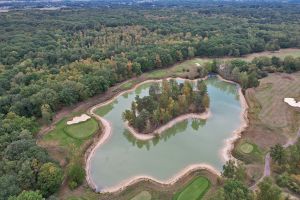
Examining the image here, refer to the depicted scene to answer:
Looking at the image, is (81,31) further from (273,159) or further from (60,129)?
(273,159)

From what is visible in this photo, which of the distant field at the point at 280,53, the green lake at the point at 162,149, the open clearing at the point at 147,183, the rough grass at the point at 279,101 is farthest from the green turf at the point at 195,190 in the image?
the distant field at the point at 280,53

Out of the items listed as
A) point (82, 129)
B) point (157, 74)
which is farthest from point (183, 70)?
point (82, 129)

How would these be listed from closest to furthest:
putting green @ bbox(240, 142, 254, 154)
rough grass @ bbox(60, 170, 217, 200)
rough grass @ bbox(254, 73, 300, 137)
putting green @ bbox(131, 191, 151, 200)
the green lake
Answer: putting green @ bbox(131, 191, 151, 200)
rough grass @ bbox(60, 170, 217, 200)
the green lake
putting green @ bbox(240, 142, 254, 154)
rough grass @ bbox(254, 73, 300, 137)

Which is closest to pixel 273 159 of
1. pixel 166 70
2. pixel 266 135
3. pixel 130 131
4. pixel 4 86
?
pixel 266 135

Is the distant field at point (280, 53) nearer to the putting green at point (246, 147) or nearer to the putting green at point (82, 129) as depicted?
the putting green at point (246, 147)

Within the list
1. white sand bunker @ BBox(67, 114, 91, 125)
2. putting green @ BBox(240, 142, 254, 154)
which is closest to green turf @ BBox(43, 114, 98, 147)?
white sand bunker @ BBox(67, 114, 91, 125)

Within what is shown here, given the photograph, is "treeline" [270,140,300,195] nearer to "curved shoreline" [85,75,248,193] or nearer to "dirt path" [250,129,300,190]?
"dirt path" [250,129,300,190]
